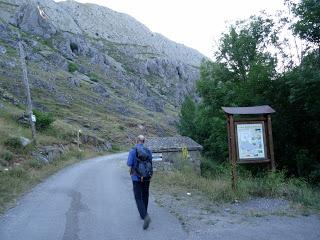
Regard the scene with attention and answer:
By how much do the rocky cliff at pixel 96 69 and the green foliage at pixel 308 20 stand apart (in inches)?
1284

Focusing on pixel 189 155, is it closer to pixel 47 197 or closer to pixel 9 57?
pixel 47 197

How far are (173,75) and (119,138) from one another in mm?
81115

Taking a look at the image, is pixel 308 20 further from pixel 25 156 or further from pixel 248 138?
pixel 25 156

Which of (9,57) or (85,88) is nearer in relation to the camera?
(9,57)

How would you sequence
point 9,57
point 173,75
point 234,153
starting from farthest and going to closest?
point 173,75 < point 9,57 < point 234,153

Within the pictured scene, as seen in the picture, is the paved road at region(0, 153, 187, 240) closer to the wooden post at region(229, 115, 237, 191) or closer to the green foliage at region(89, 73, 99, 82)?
the wooden post at region(229, 115, 237, 191)

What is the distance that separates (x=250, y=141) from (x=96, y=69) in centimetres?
9010

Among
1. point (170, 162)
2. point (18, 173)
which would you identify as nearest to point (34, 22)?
point (170, 162)

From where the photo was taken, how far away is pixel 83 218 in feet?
30.7

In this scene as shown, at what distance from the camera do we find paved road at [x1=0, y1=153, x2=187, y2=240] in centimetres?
771

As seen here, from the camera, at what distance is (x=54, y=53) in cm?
8869

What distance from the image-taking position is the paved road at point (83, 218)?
7.71 m

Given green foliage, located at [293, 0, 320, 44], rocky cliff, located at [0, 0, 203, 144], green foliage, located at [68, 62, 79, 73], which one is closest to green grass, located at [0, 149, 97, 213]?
green foliage, located at [293, 0, 320, 44]

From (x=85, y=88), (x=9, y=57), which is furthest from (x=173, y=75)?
(x=9, y=57)
